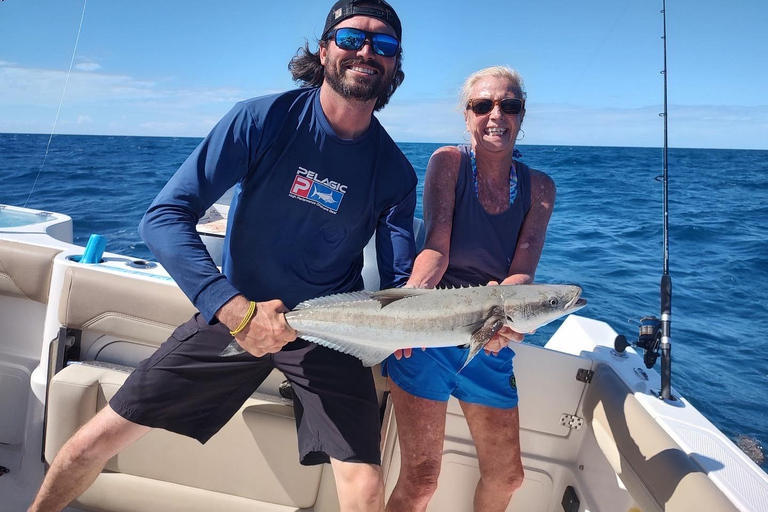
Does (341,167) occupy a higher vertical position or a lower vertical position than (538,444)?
higher

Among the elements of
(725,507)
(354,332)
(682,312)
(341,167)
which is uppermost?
(341,167)

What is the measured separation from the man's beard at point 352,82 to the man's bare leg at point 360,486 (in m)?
1.78

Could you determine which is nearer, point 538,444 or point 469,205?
point 469,205

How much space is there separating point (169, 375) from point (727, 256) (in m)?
14.7

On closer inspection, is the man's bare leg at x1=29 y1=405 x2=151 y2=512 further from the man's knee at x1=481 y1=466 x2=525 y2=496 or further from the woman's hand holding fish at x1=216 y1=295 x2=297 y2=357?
the man's knee at x1=481 y1=466 x2=525 y2=496

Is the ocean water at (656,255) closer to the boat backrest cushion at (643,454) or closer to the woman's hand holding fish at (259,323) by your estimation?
the boat backrest cushion at (643,454)

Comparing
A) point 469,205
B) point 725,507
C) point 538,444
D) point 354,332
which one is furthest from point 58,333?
point 725,507

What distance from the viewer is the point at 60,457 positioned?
242 centimetres

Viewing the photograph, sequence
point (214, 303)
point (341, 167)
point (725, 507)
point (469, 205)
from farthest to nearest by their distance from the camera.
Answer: point (469, 205) < point (341, 167) < point (214, 303) < point (725, 507)

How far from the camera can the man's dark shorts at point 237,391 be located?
8.05 ft

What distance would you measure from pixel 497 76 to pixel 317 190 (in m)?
1.33

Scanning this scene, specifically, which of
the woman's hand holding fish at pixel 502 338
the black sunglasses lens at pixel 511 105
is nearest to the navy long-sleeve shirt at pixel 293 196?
the woman's hand holding fish at pixel 502 338

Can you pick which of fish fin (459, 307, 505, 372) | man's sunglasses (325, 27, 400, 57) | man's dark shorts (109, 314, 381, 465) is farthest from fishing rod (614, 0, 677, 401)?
man's sunglasses (325, 27, 400, 57)

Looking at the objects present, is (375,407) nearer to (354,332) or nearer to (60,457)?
(354,332)
